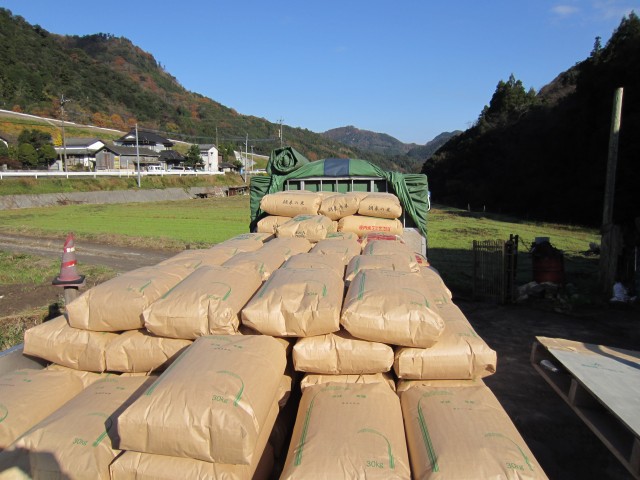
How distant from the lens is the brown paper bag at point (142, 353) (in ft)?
9.53

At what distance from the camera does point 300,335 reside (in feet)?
9.22

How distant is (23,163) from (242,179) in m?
25.2

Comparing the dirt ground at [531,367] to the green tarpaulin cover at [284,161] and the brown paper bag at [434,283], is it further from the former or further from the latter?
the green tarpaulin cover at [284,161]

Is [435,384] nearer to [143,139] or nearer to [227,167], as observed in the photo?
[143,139]

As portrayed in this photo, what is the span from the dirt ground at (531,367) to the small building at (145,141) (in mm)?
53813

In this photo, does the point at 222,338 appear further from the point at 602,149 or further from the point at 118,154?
the point at 118,154

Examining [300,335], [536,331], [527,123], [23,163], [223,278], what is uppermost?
[527,123]

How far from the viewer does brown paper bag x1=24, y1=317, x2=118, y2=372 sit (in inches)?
117

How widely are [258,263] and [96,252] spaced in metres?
11.5

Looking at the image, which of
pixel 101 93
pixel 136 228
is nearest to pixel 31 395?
pixel 136 228

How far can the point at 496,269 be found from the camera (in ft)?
28.0

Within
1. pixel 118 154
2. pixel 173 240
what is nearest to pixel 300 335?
pixel 173 240

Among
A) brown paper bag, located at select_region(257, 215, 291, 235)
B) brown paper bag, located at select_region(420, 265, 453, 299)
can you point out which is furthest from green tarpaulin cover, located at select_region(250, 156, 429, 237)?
brown paper bag, located at select_region(420, 265, 453, 299)

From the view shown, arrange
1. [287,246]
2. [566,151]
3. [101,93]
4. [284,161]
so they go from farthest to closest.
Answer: [101,93] < [566,151] < [284,161] < [287,246]
